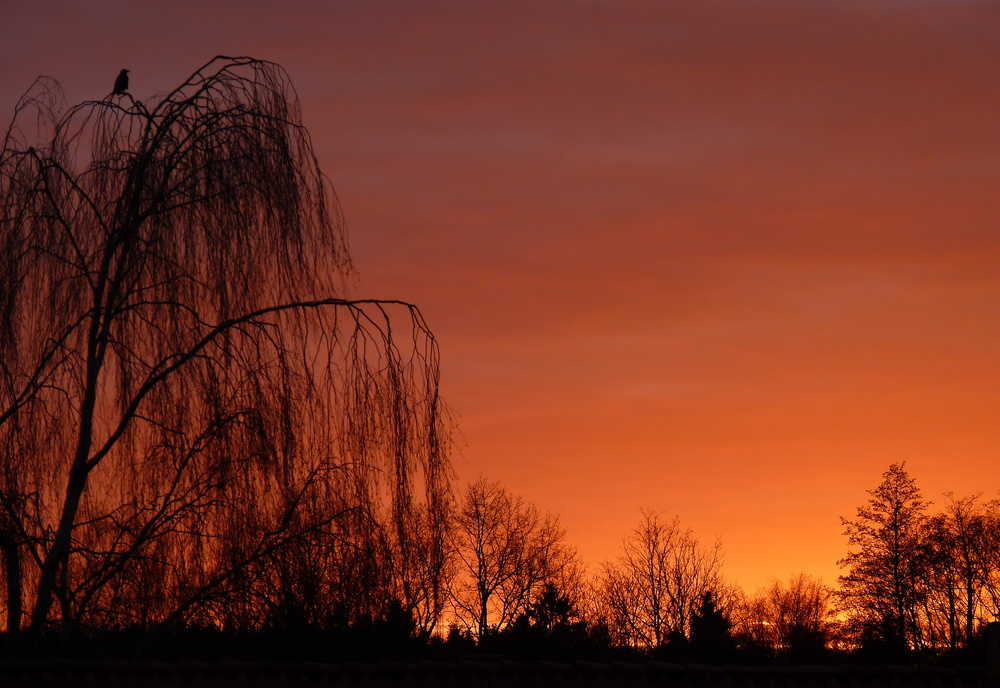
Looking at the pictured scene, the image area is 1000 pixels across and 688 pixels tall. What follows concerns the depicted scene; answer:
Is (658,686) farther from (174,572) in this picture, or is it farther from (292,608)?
(174,572)

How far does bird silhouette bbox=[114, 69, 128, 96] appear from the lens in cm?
1099

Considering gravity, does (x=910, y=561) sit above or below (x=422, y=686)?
above

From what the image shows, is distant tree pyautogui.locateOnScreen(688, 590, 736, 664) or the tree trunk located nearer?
the tree trunk

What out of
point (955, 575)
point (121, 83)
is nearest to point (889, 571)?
point (955, 575)

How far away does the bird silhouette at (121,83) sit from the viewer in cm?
1099

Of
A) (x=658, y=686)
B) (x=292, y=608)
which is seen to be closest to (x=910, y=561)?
(x=658, y=686)

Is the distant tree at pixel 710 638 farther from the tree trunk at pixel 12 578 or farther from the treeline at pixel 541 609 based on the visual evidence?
the tree trunk at pixel 12 578

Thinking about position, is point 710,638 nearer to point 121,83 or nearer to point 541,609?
point 541,609

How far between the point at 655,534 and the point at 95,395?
6350 cm

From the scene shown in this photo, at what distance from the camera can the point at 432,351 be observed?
10.5 metres

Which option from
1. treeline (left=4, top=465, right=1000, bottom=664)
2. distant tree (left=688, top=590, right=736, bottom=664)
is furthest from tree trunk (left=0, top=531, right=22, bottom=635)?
distant tree (left=688, top=590, right=736, bottom=664)

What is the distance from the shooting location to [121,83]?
11219 millimetres

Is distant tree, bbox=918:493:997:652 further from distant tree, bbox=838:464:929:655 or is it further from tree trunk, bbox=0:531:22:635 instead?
tree trunk, bbox=0:531:22:635

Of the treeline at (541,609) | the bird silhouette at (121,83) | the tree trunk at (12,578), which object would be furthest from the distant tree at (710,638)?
the bird silhouette at (121,83)
